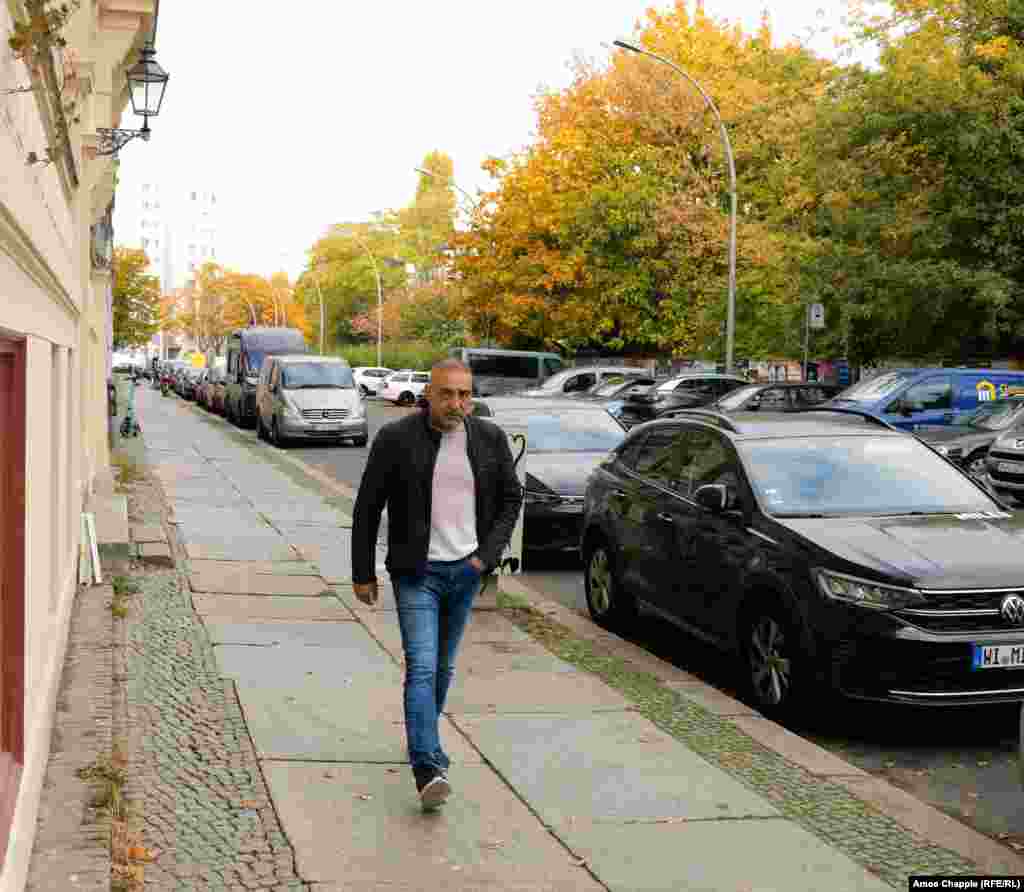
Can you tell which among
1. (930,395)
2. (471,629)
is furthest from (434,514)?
(930,395)

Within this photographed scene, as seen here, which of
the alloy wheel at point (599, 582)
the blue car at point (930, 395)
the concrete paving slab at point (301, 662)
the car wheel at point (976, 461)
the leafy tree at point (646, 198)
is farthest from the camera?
the leafy tree at point (646, 198)

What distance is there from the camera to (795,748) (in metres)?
7.14

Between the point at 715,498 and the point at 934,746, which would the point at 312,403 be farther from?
the point at 934,746

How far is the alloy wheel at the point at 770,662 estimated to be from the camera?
305 inches

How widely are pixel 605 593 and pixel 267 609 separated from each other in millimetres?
2340

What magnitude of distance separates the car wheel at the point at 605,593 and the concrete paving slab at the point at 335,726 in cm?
242

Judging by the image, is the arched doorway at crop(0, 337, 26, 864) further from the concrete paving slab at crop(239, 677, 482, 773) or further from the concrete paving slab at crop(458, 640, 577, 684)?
the concrete paving slab at crop(458, 640, 577, 684)

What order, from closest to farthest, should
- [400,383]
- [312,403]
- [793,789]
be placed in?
[793,789]
[312,403]
[400,383]

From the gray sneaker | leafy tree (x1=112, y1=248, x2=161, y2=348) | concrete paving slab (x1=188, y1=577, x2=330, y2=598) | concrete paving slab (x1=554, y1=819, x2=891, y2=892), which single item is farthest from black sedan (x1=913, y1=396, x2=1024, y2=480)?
leafy tree (x1=112, y1=248, x2=161, y2=348)

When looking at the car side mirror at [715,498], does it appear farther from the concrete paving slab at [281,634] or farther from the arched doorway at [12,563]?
the arched doorway at [12,563]

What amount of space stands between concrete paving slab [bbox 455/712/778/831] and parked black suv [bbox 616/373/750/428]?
24.7m

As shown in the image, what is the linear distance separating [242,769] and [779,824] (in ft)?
7.17

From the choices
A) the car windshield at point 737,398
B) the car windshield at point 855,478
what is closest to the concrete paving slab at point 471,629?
the car windshield at point 855,478

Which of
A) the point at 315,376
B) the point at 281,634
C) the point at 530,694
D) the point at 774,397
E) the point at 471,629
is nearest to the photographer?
the point at 530,694
